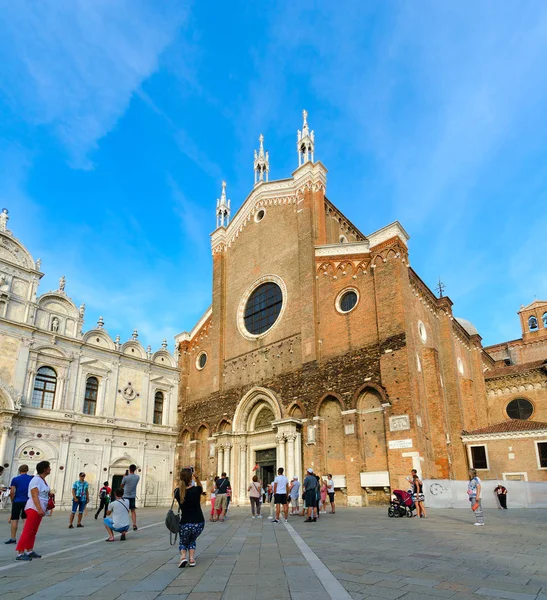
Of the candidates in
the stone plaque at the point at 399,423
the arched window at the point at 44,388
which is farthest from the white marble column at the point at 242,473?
the arched window at the point at 44,388

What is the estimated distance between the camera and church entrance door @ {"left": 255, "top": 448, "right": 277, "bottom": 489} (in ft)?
78.9

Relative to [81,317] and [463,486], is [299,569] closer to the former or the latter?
[463,486]

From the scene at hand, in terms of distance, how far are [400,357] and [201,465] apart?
14.8m

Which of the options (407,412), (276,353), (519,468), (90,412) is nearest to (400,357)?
(407,412)

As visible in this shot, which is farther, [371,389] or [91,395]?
[91,395]

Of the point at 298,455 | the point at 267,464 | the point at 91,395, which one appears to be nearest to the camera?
the point at 298,455

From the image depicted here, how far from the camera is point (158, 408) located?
30562 millimetres

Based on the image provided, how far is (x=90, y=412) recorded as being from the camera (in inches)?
1048

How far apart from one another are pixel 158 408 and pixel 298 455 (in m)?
12.2

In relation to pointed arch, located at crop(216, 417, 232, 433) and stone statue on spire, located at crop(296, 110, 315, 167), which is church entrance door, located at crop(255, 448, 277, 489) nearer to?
pointed arch, located at crop(216, 417, 232, 433)

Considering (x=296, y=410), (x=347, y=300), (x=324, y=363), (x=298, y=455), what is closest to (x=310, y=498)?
(x=298, y=455)

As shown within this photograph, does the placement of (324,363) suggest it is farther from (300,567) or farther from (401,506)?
(300,567)

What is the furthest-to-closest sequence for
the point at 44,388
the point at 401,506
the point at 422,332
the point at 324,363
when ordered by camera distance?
the point at 44,388 → the point at 422,332 → the point at 324,363 → the point at 401,506

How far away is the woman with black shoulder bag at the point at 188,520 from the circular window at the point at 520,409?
2749 cm
